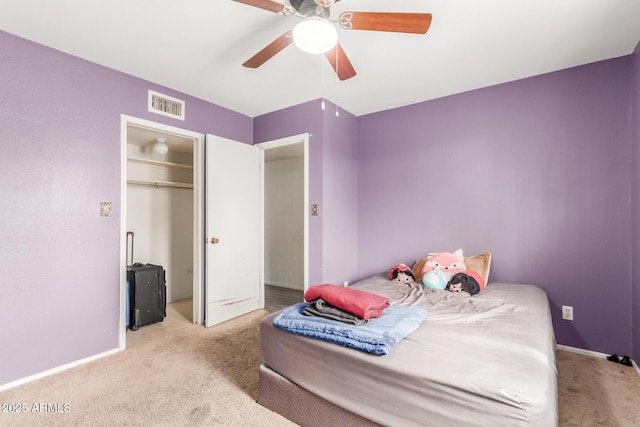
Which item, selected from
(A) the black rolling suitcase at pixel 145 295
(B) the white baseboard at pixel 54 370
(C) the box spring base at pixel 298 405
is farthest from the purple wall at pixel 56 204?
(C) the box spring base at pixel 298 405

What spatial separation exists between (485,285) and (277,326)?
198cm

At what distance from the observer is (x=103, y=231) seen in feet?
8.11

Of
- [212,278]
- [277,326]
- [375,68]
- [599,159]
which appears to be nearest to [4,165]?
[212,278]

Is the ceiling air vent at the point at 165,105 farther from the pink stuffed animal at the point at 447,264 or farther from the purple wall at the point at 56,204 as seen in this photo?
the pink stuffed animal at the point at 447,264

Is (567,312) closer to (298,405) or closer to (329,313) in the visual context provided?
(329,313)

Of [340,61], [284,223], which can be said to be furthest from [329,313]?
[284,223]

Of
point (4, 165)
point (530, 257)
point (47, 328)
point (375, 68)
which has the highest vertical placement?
point (375, 68)

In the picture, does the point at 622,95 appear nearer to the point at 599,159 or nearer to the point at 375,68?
the point at 599,159

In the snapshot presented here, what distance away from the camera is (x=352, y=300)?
157cm

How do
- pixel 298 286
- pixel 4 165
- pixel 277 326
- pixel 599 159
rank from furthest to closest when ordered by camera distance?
pixel 298 286, pixel 599 159, pixel 4 165, pixel 277 326

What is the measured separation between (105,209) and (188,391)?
1.66 metres

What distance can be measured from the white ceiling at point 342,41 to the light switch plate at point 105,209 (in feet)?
3.95

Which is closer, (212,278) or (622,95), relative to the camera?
(622,95)

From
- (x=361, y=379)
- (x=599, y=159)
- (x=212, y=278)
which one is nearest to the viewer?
(x=361, y=379)
